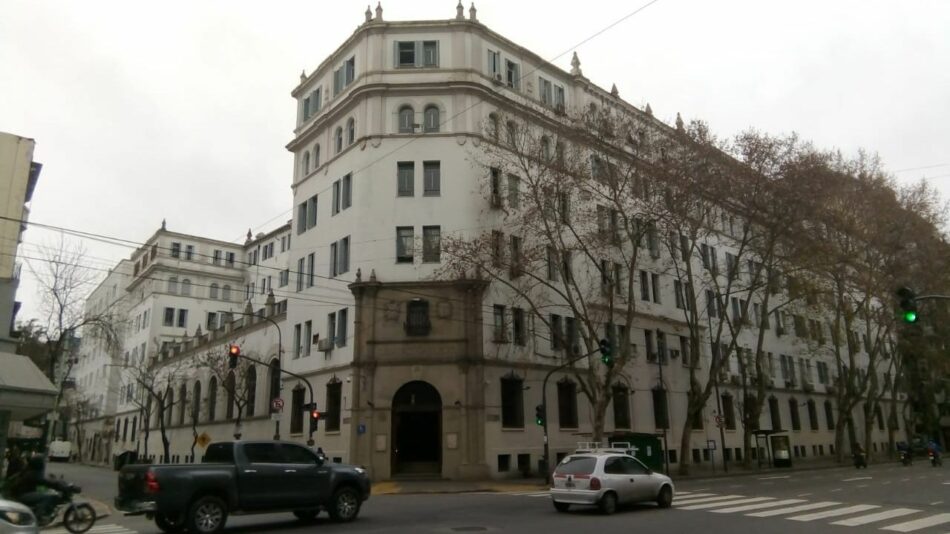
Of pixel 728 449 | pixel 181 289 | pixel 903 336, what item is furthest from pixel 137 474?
pixel 181 289

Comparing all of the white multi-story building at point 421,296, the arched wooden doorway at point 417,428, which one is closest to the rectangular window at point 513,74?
the white multi-story building at point 421,296

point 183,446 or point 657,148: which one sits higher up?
point 657,148

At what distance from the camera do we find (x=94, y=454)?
8388 centimetres

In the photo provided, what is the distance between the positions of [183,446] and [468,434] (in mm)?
36660

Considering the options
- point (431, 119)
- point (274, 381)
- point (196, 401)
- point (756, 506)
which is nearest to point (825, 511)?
point (756, 506)

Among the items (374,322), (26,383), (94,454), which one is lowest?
(94,454)

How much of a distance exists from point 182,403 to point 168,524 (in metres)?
50.6

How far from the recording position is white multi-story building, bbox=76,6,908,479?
106 feet

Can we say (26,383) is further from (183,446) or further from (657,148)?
(183,446)

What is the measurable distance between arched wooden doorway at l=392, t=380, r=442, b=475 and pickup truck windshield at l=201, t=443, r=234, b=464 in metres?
18.0

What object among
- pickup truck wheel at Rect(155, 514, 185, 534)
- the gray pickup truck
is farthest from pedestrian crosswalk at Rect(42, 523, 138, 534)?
the gray pickup truck

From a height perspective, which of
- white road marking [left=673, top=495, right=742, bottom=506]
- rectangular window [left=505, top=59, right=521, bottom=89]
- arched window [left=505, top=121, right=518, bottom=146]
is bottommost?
white road marking [left=673, top=495, right=742, bottom=506]

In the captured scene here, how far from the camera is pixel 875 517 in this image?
15195 millimetres

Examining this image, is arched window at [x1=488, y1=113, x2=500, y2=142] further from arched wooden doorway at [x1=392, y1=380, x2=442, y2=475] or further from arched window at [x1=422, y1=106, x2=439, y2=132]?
arched wooden doorway at [x1=392, y1=380, x2=442, y2=475]
